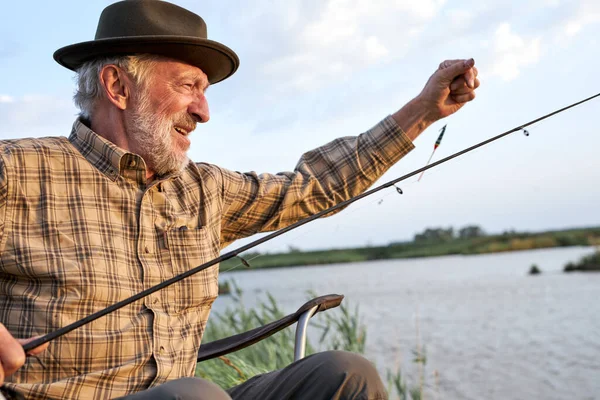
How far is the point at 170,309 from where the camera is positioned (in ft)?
5.80

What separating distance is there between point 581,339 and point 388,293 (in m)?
8.13

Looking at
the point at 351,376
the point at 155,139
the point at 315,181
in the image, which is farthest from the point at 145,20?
the point at 351,376

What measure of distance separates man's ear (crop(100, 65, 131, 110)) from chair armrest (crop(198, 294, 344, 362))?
738 mm

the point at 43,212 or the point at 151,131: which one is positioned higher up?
the point at 151,131

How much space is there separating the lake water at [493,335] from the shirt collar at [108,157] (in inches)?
68.4

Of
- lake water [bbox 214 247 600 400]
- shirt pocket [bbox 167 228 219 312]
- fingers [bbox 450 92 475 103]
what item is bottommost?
lake water [bbox 214 247 600 400]

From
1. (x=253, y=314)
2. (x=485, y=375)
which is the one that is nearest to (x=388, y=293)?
(x=485, y=375)

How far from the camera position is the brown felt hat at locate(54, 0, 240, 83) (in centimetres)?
197

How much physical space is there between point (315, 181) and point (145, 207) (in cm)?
61

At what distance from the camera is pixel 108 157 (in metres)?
1.81

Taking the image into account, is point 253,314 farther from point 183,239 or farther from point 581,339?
point 581,339

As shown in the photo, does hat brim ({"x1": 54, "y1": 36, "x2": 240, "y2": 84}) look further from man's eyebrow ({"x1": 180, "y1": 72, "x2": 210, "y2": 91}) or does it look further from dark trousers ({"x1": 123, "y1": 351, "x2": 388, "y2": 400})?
dark trousers ({"x1": 123, "y1": 351, "x2": 388, "y2": 400})

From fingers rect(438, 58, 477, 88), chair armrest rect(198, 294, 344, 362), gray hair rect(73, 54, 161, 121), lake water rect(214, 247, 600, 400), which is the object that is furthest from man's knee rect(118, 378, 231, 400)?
lake water rect(214, 247, 600, 400)

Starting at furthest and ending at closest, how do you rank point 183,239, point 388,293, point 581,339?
point 388,293 → point 581,339 → point 183,239
